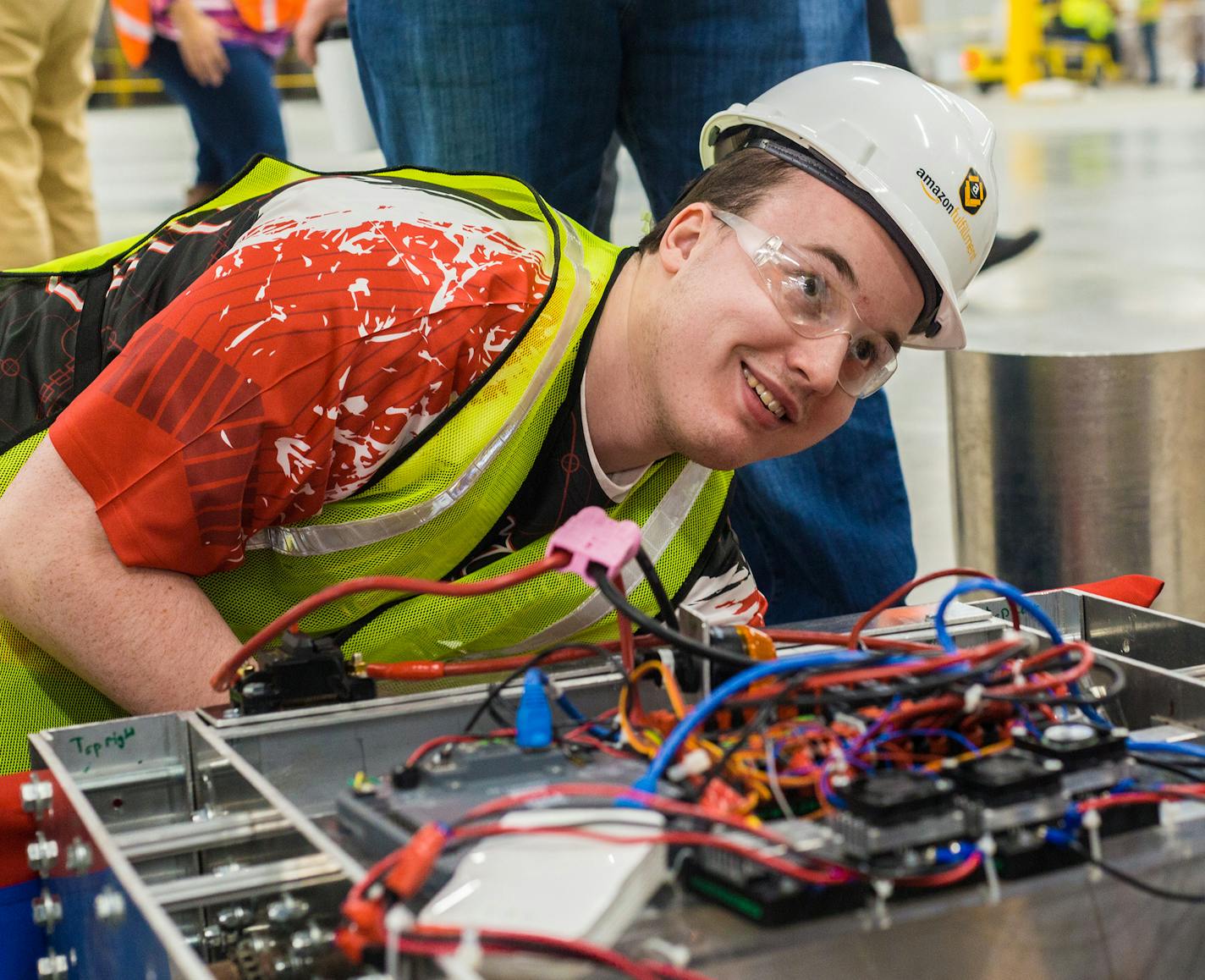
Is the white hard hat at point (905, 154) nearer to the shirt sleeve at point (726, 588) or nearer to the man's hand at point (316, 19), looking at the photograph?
the shirt sleeve at point (726, 588)

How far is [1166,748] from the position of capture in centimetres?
91

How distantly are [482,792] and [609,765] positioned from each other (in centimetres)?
8

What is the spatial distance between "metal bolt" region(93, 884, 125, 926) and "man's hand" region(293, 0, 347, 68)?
1847mm

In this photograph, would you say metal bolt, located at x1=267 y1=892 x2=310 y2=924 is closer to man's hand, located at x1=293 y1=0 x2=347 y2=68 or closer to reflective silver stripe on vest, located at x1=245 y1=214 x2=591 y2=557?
reflective silver stripe on vest, located at x1=245 y1=214 x2=591 y2=557

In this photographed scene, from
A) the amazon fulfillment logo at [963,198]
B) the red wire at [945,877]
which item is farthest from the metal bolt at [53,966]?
the amazon fulfillment logo at [963,198]

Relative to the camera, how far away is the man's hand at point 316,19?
2.41m

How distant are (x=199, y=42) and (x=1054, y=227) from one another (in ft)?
10.7

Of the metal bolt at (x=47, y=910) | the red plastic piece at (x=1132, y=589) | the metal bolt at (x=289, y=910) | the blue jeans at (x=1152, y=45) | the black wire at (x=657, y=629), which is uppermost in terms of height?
the black wire at (x=657, y=629)

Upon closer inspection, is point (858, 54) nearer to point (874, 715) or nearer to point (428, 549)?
point (428, 549)

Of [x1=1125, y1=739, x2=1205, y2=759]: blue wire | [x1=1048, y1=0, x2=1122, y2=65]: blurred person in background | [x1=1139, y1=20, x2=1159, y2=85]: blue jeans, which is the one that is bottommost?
[x1=1139, y1=20, x2=1159, y2=85]: blue jeans

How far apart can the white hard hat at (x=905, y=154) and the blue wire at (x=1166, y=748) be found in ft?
1.95

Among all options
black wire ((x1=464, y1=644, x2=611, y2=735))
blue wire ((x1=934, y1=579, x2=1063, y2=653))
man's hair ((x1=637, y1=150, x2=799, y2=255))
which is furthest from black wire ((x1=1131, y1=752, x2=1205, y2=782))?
man's hair ((x1=637, y1=150, x2=799, y2=255))

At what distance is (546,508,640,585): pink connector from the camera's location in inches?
34.8

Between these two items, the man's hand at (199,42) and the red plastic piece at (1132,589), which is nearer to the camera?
the red plastic piece at (1132,589)
